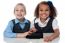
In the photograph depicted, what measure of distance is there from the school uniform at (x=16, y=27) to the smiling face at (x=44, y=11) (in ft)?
0.25

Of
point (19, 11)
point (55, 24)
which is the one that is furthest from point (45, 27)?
point (19, 11)

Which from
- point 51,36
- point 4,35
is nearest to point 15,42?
point 4,35

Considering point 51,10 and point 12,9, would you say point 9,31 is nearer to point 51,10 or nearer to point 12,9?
point 12,9

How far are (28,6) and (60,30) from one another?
0.20 metres

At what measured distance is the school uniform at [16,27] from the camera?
2.82ft

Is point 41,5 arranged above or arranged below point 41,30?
above

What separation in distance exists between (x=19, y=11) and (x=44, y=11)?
0.41 ft

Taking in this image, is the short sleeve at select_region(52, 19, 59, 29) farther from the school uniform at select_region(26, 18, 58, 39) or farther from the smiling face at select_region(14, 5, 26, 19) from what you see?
the smiling face at select_region(14, 5, 26, 19)

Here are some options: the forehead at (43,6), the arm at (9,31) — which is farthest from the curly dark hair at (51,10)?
the arm at (9,31)

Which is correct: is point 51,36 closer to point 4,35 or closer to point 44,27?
point 44,27

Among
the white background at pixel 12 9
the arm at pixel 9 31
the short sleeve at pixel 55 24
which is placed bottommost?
the arm at pixel 9 31

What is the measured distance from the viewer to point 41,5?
2.83ft

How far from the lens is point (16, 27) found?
2.84 feet

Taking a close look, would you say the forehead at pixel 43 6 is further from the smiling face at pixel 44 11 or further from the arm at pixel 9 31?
the arm at pixel 9 31
